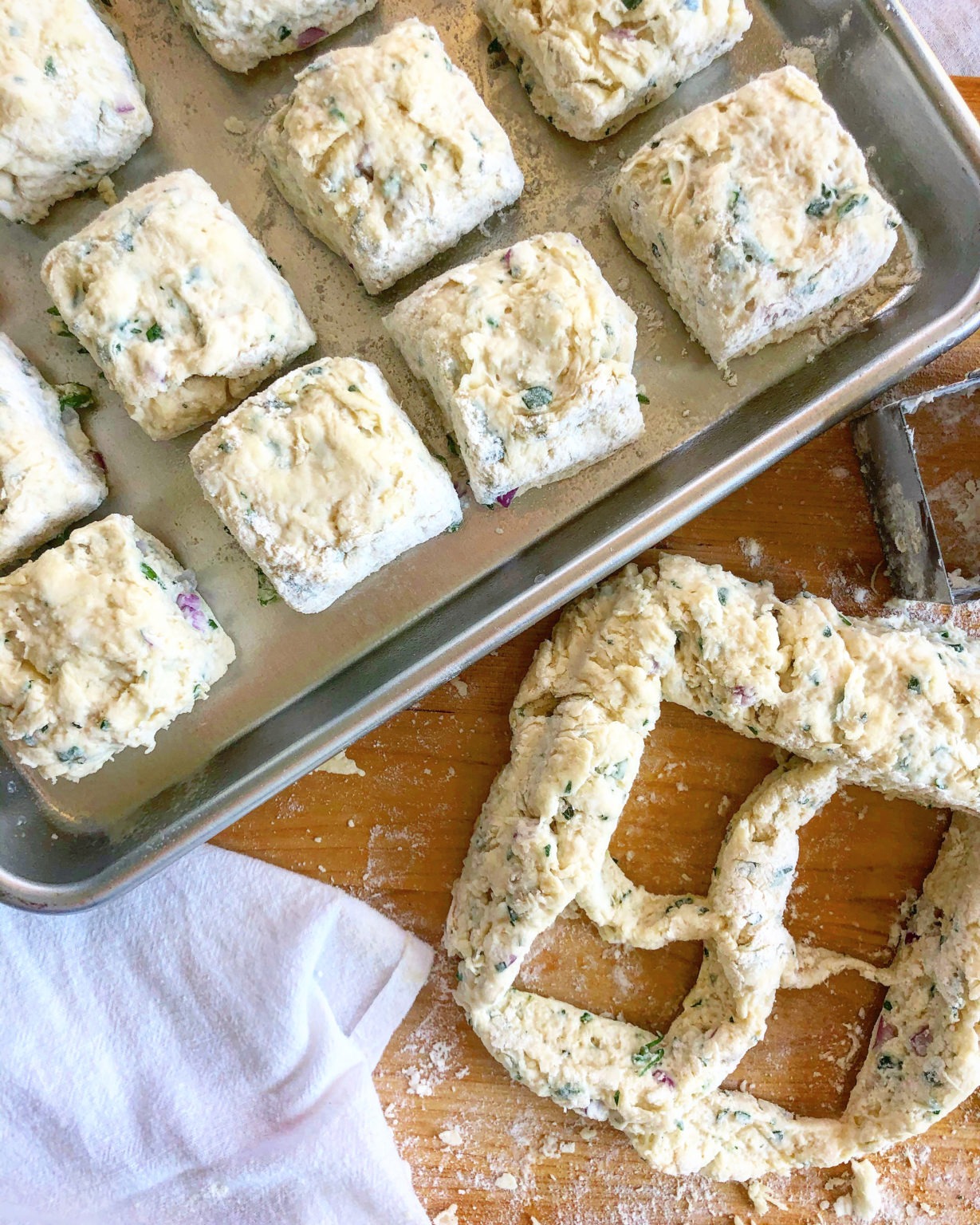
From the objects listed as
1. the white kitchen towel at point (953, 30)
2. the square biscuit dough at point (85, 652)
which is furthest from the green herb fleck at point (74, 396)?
the white kitchen towel at point (953, 30)

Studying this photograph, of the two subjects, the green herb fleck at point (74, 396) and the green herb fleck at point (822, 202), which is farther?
the green herb fleck at point (74, 396)

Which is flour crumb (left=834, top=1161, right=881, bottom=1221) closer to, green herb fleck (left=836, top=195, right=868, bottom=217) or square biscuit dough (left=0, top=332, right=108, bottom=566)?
green herb fleck (left=836, top=195, right=868, bottom=217)

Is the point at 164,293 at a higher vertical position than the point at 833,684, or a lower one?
higher

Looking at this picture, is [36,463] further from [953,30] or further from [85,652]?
[953,30]

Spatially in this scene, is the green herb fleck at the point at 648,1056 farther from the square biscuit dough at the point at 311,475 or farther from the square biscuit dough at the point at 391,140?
the square biscuit dough at the point at 391,140

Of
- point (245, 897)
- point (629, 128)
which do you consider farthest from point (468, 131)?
point (245, 897)

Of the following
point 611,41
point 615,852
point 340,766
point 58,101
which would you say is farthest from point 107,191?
point 615,852

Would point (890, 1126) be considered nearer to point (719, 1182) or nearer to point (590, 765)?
point (719, 1182)
